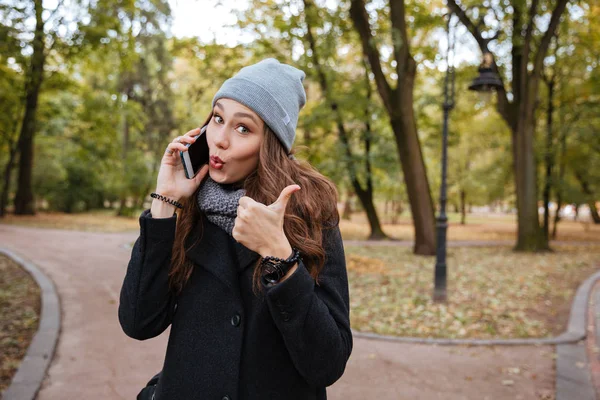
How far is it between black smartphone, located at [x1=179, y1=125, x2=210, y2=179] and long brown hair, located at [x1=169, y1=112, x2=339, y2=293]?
0.09 m

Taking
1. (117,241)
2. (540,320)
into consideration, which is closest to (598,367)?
(540,320)

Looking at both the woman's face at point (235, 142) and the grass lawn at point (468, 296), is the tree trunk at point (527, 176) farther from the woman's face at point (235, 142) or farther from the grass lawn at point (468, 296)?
the woman's face at point (235, 142)

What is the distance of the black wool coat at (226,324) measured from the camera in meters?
1.48

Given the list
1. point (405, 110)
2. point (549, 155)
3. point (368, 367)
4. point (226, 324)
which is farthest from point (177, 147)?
point (549, 155)

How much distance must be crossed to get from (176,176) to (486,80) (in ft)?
28.6

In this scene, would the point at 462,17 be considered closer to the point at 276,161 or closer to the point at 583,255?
the point at 583,255

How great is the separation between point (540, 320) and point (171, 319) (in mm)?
7111

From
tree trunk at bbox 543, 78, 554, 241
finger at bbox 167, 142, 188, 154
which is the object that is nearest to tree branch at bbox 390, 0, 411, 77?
tree trunk at bbox 543, 78, 554, 241

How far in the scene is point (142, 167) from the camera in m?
27.4

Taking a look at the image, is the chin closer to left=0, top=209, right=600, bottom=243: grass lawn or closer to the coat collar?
the coat collar

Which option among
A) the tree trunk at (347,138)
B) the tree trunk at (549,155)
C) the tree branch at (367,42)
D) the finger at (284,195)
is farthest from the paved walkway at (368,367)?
the tree trunk at (549,155)

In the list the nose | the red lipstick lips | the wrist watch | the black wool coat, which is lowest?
the black wool coat

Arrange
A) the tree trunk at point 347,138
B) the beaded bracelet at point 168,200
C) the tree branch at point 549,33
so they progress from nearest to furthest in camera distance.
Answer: the beaded bracelet at point 168,200
the tree branch at point 549,33
the tree trunk at point 347,138

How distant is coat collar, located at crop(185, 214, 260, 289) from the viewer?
1.54 m
